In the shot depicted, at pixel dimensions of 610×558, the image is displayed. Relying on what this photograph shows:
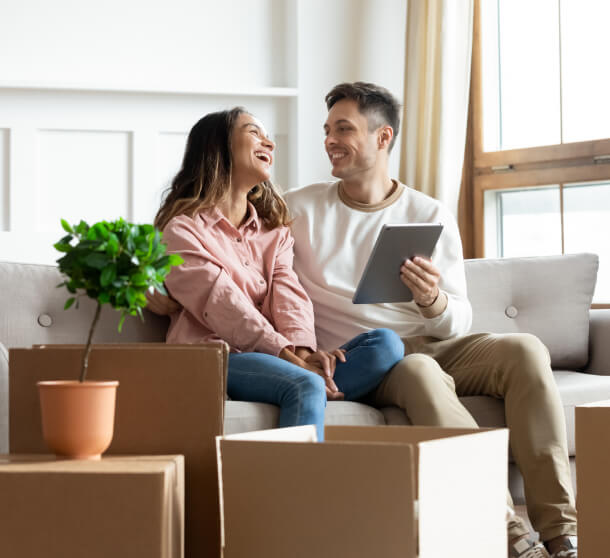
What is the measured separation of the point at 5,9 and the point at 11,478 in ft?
9.95

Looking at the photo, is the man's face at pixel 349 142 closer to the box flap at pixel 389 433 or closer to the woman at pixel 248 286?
the woman at pixel 248 286

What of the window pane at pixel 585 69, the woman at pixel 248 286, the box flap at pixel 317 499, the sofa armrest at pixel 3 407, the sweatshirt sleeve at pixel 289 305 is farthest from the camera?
the window pane at pixel 585 69

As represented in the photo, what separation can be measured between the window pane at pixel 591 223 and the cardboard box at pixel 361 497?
8.30 ft

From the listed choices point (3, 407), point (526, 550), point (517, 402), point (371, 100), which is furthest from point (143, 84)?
point (526, 550)

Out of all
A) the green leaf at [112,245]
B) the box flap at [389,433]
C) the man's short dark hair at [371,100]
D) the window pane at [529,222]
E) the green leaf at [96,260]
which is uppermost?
the man's short dark hair at [371,100]

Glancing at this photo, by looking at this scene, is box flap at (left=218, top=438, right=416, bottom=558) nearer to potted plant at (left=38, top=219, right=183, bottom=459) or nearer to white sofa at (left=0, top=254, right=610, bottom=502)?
potted plant at (left=38, top=219, right=183, bottom=459)

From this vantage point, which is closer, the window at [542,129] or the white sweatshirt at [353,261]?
the white sweatshirt at [353,261]

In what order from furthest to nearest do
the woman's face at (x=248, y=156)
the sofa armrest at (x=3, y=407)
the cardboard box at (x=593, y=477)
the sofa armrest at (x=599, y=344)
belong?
the sofa armrest at (x=599, y=344) → the woman's face at (x=248, y=156) → the sofa armrest at (x=3, y=407) → the cardboard box at (x=593, y=477)

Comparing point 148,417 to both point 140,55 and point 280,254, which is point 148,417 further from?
point 140,55

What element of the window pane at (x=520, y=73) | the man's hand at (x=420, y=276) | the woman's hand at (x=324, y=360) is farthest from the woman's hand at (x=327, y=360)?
the window pane at (x=520, y=73)

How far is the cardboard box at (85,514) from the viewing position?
3.67ft

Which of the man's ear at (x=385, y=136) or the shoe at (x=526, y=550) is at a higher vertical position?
the man's ear at (x=385, y=136)

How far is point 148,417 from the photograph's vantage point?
132cm

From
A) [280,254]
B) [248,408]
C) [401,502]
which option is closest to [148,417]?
[401,502]
